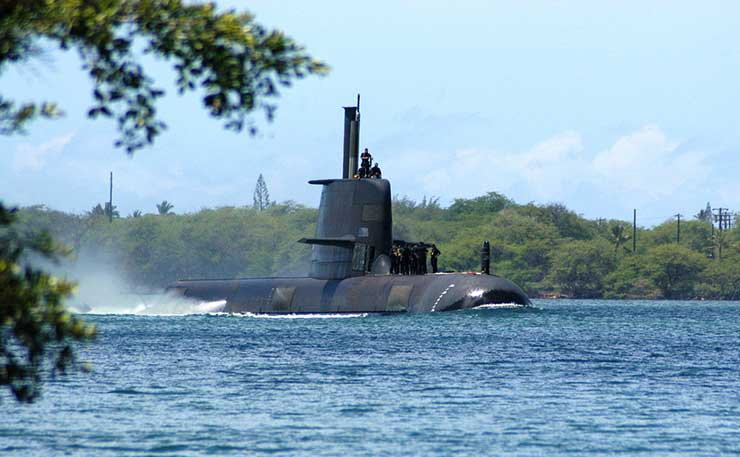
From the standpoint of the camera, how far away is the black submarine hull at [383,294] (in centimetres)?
4722

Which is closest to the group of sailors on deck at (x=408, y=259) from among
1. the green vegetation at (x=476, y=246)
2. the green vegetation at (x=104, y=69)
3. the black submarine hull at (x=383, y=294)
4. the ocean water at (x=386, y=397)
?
the black submarine hull at (x=383, y=294)

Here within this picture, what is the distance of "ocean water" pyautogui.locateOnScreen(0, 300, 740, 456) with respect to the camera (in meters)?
17.7

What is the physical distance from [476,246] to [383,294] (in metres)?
102

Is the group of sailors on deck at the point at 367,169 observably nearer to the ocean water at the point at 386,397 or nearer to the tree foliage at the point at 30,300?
the ocean water at the point at 386,397

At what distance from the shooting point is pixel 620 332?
4853cm

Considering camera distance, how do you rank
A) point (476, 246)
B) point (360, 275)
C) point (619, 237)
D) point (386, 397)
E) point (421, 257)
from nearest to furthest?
point (386, 397) → point (360, 275) → point (421, 257) → point (476, 246) → point (619, 237)

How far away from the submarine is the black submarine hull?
4cm

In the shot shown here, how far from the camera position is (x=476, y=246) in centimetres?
14950

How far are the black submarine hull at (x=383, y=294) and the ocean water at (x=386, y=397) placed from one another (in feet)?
17.4

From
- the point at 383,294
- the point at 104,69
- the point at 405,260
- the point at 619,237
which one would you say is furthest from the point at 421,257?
the point at 619,237

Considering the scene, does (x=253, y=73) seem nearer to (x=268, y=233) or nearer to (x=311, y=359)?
(x=311, y=359)

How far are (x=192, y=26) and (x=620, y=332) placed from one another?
41.3 metres

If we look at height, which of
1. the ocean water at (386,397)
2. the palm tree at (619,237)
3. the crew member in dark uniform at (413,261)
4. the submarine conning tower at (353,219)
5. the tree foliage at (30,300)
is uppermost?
the palm tree at (619,237)

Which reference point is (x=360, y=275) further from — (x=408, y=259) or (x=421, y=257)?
(x=421, y=257)
